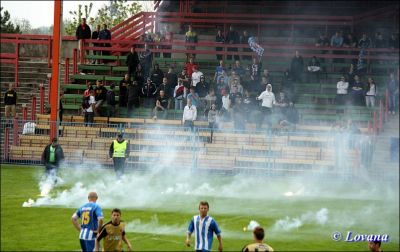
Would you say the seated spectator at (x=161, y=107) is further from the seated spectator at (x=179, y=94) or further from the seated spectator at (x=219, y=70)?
the seated spectator at (x=219, y=70)

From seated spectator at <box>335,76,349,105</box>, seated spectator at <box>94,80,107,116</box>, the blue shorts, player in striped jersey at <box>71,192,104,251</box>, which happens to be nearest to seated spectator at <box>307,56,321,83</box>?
seated spectator at <box>335,76,349,105</box>

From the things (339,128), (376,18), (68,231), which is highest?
(376,18)

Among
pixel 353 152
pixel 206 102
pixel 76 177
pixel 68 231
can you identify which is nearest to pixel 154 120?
pixel 206 102

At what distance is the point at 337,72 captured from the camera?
127ft

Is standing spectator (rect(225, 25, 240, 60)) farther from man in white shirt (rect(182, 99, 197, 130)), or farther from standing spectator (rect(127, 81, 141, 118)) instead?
man in white shirt (rect(182, 99, 197, 130))

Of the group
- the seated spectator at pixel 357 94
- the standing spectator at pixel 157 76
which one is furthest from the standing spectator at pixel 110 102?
the seated spectator at pixel 357 94

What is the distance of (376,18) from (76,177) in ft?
60.4

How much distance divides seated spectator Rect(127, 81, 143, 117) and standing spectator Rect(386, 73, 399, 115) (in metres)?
9.67

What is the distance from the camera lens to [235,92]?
35.4 meters

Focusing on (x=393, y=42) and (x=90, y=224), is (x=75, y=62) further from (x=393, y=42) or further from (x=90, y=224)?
(x=90, y=224)

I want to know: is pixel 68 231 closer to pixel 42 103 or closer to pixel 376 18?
pixel 42 103

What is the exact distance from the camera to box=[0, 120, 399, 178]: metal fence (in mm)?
30766

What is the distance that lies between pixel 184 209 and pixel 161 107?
10.6m

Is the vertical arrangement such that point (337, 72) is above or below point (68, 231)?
above
